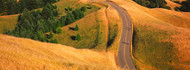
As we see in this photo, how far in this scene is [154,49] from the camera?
40.8 metres

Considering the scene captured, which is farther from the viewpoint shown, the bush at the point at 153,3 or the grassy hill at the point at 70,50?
the bush at the point at 153,3

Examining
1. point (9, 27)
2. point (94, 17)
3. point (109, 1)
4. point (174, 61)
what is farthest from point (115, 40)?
point (9, 27)

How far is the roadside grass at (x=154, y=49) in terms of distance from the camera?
118 ft

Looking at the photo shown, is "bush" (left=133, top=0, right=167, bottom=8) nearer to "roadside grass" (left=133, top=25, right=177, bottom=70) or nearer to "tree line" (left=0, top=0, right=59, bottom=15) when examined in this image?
"roadside grass" (left=133, top=25, right=177, bottom=70)

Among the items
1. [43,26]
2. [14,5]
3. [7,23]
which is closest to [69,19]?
[43,26]

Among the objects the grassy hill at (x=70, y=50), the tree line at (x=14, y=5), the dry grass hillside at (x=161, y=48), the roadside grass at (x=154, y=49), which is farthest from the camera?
the tree line at (x=14, y=5)

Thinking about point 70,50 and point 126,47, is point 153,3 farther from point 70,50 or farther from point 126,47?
point 70,50

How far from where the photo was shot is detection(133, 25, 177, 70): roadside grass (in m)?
36.0

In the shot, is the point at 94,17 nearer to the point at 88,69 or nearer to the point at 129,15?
the point at 129,15

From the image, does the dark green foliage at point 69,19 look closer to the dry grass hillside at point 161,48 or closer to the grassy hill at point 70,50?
the grassy hill at point 70,50

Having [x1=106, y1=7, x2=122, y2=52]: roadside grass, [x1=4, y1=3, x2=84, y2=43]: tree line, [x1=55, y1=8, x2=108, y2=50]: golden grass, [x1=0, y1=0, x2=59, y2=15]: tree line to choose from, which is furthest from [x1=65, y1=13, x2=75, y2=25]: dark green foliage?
[x1=0, y1=0, x2=59, y2=15]: tree line

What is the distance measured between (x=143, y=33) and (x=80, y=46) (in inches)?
1046

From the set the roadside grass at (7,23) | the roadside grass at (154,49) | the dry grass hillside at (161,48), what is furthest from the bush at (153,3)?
the roadside grass at (7,23)

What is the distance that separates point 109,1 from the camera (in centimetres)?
10494
